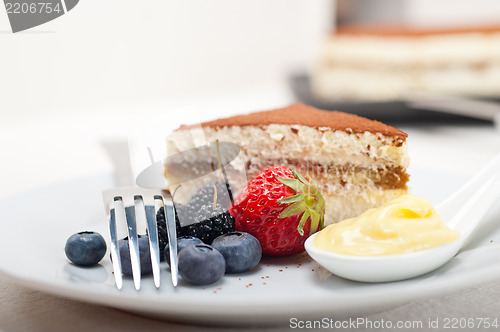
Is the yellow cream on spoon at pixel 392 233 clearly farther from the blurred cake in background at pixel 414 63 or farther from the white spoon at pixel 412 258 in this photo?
the blurred cake in background at pixel 414 63

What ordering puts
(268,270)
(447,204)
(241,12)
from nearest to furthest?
(268,270) → (447,204) → (241,12)

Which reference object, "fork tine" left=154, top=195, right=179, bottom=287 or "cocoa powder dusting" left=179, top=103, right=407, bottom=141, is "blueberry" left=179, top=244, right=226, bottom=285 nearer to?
"fork tine" left=154, top=195, right=179, bottom=287

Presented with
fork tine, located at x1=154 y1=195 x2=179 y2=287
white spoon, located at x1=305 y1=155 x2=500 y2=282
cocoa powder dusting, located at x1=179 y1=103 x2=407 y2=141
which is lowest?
white spoon, located at x1=305 y1=155 x2=500 y2=282

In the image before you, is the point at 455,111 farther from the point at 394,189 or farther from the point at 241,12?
the point at 241,12

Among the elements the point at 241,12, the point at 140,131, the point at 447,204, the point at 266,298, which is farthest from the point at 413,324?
the point at 241,12

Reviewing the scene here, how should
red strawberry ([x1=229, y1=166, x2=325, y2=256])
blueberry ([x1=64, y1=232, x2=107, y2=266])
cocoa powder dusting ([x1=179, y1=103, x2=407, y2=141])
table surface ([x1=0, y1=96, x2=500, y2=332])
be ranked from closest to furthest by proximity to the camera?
1. table surface ([x1=0, y1=96, x2=500, y2=332])
2. blueberry ([x1=64, y1=232, x2=107, y2=266])
3. red strawberry ([x1=229, y1=166, x2=325, y2=256])
4. cocoa powder dusting ([x1=179, y1=103, x2=407, y2=141])

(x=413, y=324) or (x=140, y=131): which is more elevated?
(x=140, y=131)

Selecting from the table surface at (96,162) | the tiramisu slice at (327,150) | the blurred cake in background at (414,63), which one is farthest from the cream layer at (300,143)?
the blurred cake in background at (414,63)

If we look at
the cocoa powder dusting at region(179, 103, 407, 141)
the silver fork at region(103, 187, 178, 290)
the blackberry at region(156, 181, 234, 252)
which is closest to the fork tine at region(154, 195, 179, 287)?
the silver fork at region(103, 187, 178, 290)
